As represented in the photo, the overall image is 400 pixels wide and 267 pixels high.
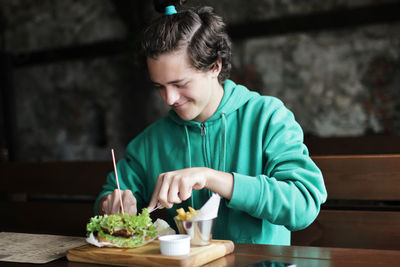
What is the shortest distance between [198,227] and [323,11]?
4110 millimetres

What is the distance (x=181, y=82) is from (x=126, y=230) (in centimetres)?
51

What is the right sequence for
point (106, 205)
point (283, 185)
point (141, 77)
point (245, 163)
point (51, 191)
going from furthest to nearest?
point (141, 77) → point (51, 191) → point (245, 163) → point (106, 205) → point (283, 185)

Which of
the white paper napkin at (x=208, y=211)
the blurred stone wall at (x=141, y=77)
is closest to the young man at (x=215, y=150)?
the white paper napkin at (x=208, y=211)

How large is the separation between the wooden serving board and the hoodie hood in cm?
55

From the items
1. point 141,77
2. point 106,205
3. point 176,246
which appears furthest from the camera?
point 141,77

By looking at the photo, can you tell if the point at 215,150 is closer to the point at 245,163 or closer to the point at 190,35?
the point at 245,163

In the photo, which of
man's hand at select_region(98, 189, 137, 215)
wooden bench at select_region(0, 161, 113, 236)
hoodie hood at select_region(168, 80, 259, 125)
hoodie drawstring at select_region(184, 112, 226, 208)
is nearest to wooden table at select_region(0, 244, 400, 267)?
man's hand at select_region(98, 189, 137, 215)

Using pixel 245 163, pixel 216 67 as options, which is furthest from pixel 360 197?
pixel 216 67

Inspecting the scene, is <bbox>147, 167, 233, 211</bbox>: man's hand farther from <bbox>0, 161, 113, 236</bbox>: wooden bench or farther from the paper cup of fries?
<bbox>0, 161, 113, 236</bbox>: wooden bench

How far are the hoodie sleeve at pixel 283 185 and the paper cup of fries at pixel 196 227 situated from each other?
18cm

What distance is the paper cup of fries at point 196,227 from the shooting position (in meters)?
1.09

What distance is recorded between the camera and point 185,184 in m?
1.19

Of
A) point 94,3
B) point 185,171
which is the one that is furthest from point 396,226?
point 94,3

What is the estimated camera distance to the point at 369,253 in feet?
3.57
